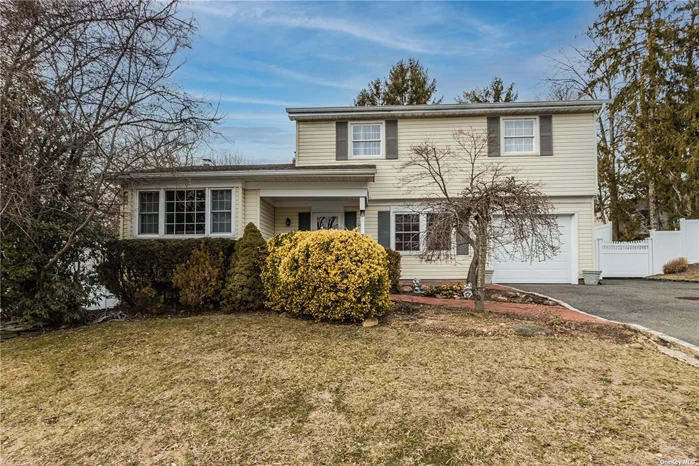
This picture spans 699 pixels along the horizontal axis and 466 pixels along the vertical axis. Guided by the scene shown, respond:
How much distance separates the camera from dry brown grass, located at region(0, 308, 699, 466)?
2.51 metres

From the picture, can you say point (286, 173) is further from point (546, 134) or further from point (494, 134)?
point (546, 134)

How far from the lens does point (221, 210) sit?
9.85 metres

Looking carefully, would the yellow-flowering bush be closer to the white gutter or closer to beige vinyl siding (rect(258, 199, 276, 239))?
the white gutter

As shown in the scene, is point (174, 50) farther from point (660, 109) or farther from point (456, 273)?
point (660, 109)

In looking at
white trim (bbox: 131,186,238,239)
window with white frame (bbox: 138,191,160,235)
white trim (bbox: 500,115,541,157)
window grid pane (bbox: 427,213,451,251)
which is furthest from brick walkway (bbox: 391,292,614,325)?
window with white frame (bbox: 138,191,160,235)

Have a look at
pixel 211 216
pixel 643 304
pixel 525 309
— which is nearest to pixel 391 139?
pixel 211 216

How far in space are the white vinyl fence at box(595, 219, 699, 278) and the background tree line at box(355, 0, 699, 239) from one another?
7.70ft

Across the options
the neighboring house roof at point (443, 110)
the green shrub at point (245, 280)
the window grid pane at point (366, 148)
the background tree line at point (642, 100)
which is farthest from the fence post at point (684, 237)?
the green shrub at point (245, 280)

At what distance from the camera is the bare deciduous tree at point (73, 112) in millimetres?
4980

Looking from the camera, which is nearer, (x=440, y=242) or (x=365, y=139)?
(x=440, y=242)

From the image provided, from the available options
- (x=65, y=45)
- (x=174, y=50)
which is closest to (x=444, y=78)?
(x=174, y=50)

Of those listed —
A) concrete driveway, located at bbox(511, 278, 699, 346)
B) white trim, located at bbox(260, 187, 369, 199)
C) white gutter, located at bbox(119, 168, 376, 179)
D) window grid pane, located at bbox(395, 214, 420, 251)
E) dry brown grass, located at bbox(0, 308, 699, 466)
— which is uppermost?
white gutter, located at bbox(119, 168, 376, 179)

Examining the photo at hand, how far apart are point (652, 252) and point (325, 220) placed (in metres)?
13.2

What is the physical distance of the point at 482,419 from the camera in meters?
2.84
